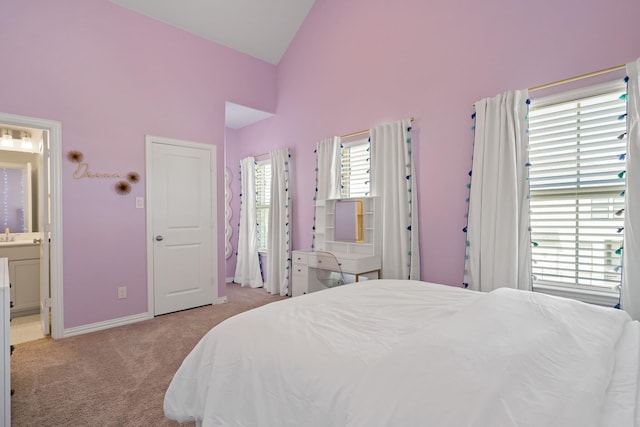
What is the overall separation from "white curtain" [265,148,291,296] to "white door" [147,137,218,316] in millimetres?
826

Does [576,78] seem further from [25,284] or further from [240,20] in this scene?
[25,284]

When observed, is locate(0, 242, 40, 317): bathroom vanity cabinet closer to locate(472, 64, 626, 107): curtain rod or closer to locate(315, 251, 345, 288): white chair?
locate(315, 251, 345, 288): white chair

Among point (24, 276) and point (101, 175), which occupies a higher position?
point (101, 175)

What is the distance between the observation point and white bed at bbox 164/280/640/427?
831mm

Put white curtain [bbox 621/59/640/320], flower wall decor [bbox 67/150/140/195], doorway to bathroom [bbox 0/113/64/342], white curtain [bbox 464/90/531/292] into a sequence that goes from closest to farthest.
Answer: white curtain [bbox 621/59/640/320], white curtain [bbox 464/90/531/292], doorway to bathroom [bbox 0/113/64/342], flower wall decor [bbox 67/150/140/195]

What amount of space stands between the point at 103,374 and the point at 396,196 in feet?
9.38

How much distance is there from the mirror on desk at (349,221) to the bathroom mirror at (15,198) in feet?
12.9

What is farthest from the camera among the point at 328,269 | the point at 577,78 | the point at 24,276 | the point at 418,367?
the point at 24,276

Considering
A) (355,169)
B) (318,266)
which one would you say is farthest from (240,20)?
(318,266)

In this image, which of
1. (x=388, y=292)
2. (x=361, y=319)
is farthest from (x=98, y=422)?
(x=388, y=292)

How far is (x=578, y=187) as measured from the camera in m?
2.37

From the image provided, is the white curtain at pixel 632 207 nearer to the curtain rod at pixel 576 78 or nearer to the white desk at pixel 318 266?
the curtain rod at pixel 576 78

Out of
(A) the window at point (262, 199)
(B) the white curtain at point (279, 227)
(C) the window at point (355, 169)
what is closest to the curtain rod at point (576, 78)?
(C) the window at point (355, 169)

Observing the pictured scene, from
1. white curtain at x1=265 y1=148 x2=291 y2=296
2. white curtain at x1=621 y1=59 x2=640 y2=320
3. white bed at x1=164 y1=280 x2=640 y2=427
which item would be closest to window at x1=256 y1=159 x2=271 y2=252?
white curtain at x1=265 y1=148 x2=291 y2=296
